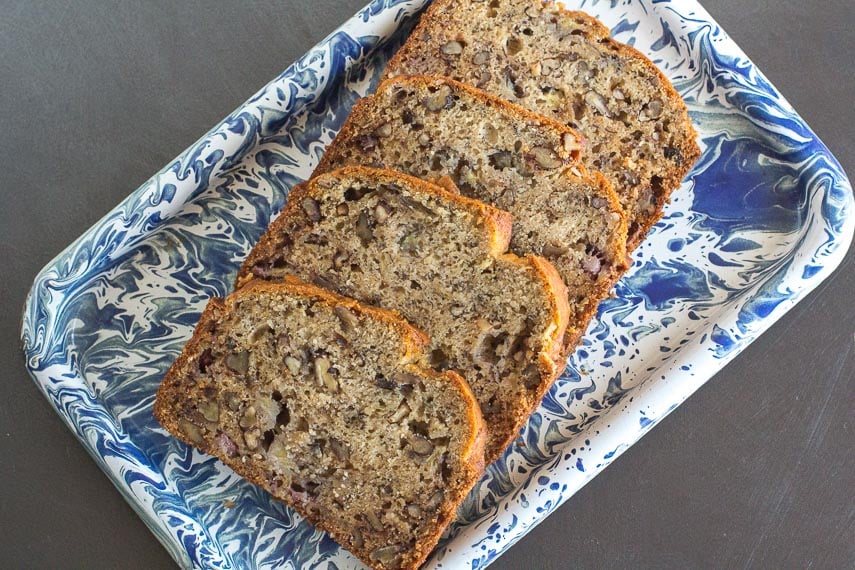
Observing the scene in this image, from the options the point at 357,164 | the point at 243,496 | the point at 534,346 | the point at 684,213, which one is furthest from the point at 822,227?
the point at 243,496

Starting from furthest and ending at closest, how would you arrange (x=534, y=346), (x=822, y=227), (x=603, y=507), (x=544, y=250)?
(x=603, y=507)
(x=822, y=227)
(x=544, y=250)
(x=534, y=346)

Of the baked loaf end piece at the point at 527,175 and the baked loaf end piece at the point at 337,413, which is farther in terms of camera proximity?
the baked loaf end piece at the point at 527,175

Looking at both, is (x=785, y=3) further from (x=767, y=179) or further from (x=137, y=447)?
(x=137, y=447)

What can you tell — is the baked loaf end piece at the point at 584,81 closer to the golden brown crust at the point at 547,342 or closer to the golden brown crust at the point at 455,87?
the golden brown crust at the point at 455,87

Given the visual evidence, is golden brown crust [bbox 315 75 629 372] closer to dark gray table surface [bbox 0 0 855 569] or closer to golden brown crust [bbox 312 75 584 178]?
golden brown crust [bbox 312 75 584 178]

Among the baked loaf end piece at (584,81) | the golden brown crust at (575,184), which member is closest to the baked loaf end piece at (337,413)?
the golden brown crust at (575,184)

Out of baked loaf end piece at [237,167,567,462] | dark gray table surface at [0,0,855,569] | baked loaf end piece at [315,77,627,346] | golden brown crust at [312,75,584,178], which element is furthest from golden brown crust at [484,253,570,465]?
dark gray table surface at [0,0,855,569]
